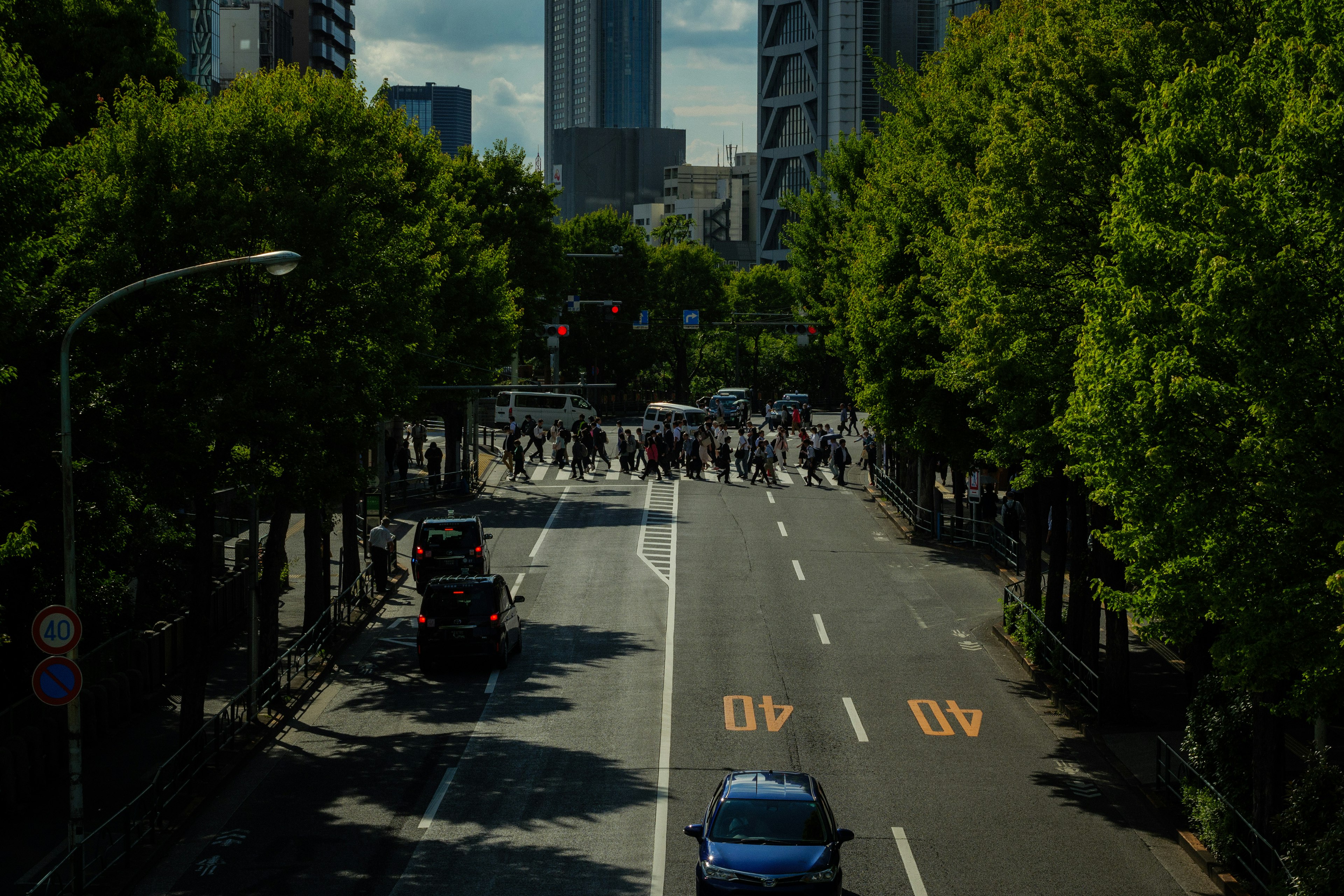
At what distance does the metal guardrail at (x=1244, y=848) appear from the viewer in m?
14.6

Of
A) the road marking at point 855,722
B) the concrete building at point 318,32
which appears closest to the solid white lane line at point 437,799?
the road marking at point 855,722

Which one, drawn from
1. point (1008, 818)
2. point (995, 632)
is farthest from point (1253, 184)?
point (995, 632)

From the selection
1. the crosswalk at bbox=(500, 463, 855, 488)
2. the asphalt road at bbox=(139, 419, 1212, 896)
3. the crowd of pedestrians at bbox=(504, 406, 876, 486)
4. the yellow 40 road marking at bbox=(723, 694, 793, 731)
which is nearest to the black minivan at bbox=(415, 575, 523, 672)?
the asphalt road at bbox=(139, 419, 1212, 896)

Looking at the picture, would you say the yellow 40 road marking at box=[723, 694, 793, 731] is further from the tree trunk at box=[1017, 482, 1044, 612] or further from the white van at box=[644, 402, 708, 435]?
the white van at box=[644, 402, 708, 435]

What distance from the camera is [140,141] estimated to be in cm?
1942

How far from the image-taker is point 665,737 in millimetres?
21516

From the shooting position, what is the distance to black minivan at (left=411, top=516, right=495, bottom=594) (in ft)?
104

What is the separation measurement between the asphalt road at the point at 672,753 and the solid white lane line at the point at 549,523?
2.04m

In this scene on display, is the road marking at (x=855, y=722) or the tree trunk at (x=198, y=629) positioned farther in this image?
the road marking at (x=855, y=722)

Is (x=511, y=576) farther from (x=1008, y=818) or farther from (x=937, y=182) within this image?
(x=1008, y=818)

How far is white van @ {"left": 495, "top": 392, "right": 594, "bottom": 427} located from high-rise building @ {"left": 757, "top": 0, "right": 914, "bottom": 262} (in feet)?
246

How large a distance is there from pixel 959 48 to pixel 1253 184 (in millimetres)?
20085

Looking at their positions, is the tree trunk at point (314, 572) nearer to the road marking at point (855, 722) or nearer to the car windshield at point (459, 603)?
the car windshield at point (459, 603)

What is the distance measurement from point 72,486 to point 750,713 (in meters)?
12.0
